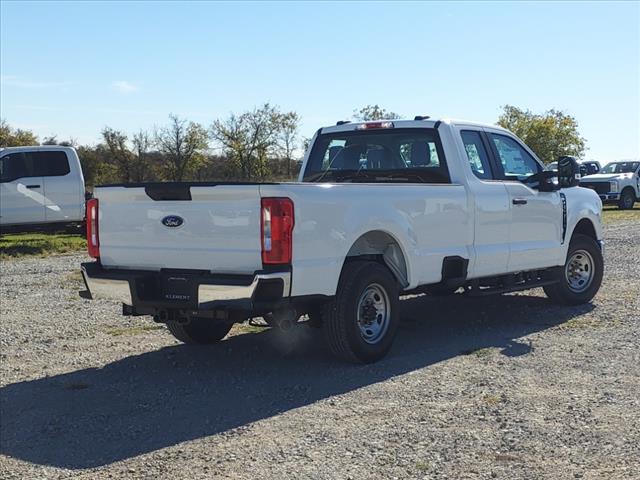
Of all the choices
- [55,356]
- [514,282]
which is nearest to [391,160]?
[514,282]

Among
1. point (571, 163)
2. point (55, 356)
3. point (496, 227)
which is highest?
point (571, 163)

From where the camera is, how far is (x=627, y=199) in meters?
31.2

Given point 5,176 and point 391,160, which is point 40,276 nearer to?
point 5,176

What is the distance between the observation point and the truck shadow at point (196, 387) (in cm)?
522

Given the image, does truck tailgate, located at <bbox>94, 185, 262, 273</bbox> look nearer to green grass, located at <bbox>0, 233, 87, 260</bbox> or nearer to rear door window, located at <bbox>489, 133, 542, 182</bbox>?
rear door window, located at <bbox>489, 133, 542, 182</bbox>

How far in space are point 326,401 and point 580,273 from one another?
16.6 ft

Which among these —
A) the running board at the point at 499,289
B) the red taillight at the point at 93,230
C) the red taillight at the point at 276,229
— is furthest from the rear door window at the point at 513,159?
the red taillight at the point at 93,230

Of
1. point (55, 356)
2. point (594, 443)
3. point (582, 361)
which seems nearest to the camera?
point (594, 443)

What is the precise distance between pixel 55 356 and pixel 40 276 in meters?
6.28

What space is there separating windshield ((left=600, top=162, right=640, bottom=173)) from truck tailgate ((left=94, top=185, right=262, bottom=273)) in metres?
28.3

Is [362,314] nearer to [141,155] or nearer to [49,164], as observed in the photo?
[49,164]

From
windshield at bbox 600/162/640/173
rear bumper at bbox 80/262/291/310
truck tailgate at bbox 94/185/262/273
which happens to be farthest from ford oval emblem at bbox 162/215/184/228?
windshield at bbox 600/162/640/173

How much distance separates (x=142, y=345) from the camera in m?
8.00

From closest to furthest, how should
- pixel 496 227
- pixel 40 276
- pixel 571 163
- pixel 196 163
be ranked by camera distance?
pixel 496 227
pixel 571 163
pixel 40 276
pixel 196 163
